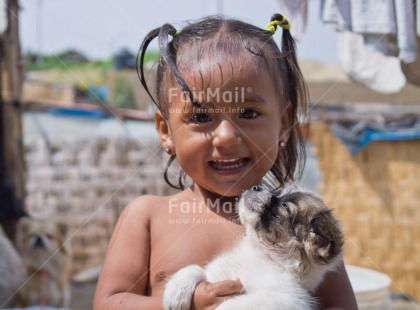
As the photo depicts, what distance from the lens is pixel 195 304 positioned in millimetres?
1007

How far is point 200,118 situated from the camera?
1.13 m

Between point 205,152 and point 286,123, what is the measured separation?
0.81 ft

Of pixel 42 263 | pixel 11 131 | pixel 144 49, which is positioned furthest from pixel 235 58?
pixel 11 131

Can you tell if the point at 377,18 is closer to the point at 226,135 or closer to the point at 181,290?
the point at 226,135

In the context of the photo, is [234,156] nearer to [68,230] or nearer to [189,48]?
[189,48]

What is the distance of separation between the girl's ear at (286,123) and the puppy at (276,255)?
184mm

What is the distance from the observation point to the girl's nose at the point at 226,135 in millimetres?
1069

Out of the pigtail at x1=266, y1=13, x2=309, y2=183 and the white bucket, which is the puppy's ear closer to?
the pigtail at x1=266, y1=13, x2=309, y2=183

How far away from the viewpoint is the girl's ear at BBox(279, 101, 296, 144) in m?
1.25

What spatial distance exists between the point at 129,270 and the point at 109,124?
4.30m

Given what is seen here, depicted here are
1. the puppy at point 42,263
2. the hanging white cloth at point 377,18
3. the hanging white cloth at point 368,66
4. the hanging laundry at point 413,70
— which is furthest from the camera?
the puppy at point 42,263

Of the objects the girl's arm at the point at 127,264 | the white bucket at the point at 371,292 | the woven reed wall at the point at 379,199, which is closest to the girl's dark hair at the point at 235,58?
the girl's arm at the point at 127,264

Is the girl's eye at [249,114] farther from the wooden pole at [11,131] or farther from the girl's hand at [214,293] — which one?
the wooden pole at [11,131]

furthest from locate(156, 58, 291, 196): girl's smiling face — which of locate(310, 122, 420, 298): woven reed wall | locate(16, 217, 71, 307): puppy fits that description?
locate(310, 122, 420, 298): woven reed wall
